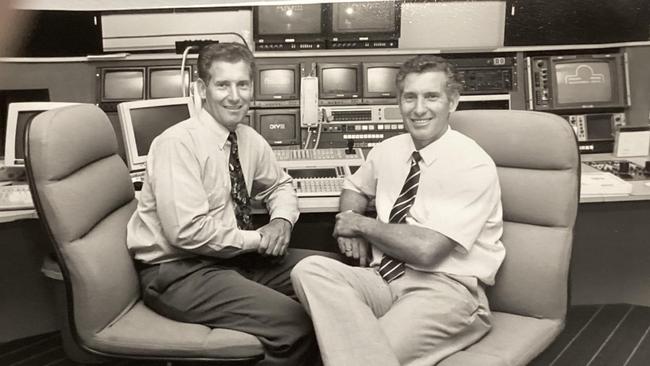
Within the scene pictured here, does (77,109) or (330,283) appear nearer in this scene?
(330,283)

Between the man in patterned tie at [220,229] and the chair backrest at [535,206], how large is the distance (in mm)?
564

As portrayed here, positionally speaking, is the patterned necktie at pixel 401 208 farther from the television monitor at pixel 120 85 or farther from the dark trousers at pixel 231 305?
the television monitor at pixel 120 85

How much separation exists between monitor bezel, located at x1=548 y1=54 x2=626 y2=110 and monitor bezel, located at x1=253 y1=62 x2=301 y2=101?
108 cm

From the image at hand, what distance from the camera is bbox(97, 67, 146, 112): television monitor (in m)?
2.60

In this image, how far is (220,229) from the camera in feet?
5.45

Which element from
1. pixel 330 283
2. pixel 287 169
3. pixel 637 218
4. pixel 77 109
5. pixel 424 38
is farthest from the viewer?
pixel 424 38

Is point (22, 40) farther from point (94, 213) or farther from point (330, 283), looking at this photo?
point (330, 283)

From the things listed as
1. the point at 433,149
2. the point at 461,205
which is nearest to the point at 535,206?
the point at 461,205

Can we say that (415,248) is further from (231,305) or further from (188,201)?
(188,201)

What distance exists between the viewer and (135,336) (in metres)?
1.51

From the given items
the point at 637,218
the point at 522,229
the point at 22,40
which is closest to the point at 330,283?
the point at 522,229

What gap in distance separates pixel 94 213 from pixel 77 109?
0.91ft

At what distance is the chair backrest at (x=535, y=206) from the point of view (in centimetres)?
158

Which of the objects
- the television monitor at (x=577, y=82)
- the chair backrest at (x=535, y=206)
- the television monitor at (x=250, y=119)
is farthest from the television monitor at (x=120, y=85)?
the television monitor at (x=577, y=82)
